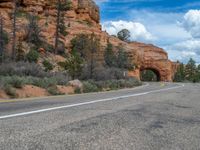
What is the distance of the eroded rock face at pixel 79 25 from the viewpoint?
63750mm

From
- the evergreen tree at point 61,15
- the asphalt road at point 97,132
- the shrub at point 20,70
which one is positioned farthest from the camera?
the evergreen tree at point 61,15

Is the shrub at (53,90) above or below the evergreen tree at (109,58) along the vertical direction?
below

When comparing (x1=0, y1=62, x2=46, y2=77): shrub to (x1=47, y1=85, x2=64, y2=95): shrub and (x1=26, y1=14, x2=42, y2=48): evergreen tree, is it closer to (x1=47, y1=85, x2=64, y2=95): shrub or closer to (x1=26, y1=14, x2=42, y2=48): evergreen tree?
(x1=47, y1=85, x2=64, y2=95): shrub

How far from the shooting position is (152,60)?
9494 centimetres

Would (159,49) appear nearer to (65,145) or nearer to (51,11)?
(51,11)

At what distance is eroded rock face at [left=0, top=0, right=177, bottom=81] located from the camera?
209 ft

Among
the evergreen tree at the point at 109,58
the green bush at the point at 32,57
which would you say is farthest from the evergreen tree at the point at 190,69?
the green bush at the point at 32,57

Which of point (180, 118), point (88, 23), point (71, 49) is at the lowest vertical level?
point (180, 118)

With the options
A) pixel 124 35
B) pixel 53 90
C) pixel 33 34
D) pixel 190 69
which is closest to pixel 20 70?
pixel 53 90

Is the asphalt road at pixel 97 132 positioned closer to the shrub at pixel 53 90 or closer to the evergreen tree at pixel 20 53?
the shrub at pixel 53 90

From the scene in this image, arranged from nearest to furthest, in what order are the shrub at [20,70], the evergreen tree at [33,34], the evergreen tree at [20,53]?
the shrub at [20,70] → the evergreen tree at [20,53] → the evergreen tree at [33,34]

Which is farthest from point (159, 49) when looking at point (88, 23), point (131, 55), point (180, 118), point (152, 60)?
point (180, 118)

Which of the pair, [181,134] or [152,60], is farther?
[152,60]

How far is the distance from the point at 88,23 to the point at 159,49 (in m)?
29.8
